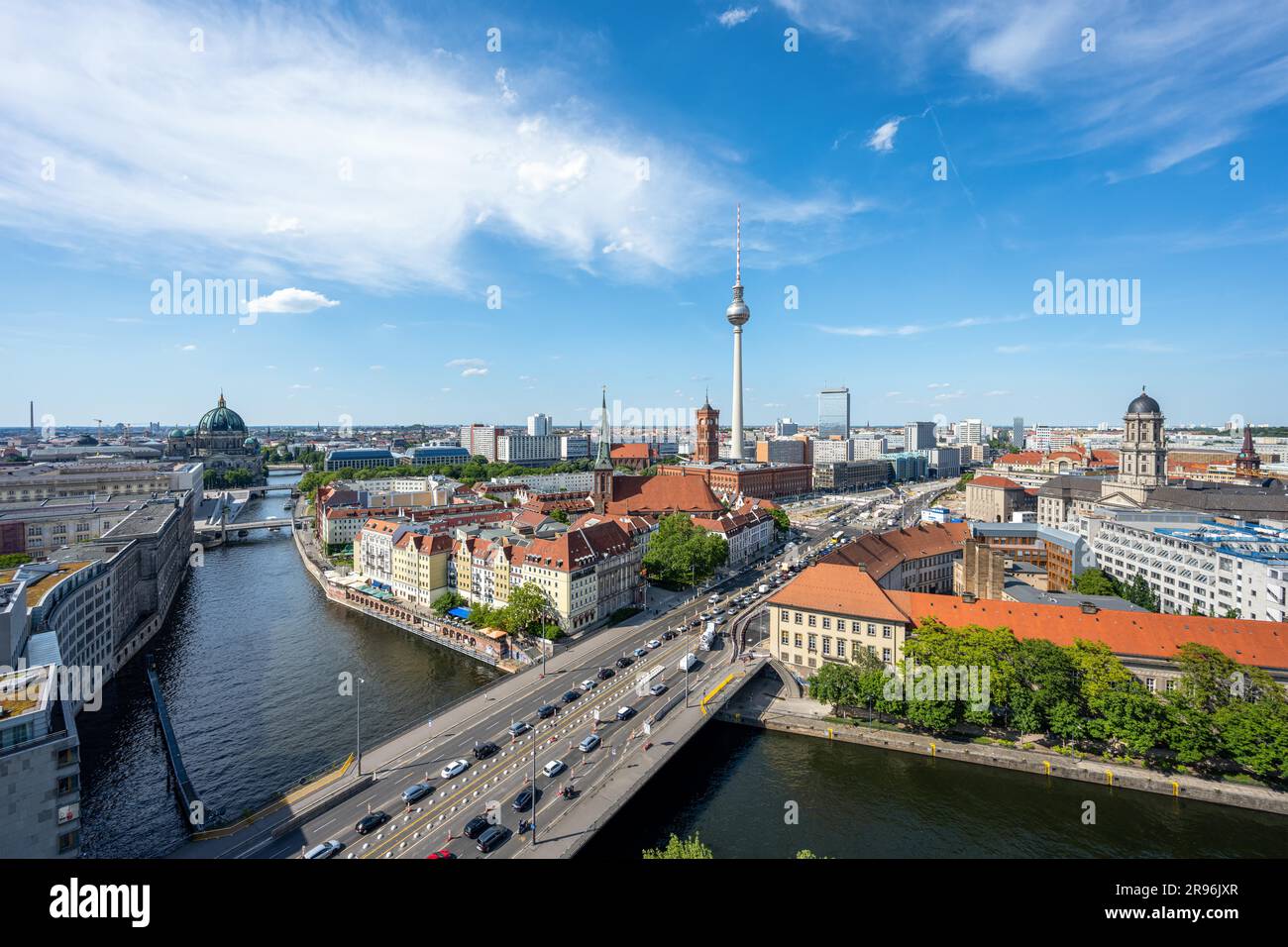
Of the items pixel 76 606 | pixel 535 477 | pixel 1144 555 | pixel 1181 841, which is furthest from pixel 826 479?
pixel 76 606

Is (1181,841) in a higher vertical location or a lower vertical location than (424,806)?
lower

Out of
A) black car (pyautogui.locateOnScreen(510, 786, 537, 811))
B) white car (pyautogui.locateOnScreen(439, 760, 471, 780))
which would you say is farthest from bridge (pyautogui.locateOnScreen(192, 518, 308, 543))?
black car (pyautogui.locateOnScreen(510, 786, 537, 811))

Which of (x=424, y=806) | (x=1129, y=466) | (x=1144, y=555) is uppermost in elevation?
(x=1129, y=466)

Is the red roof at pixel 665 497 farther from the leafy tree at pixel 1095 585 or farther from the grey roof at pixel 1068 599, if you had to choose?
the grey roof at pixel 1068 599

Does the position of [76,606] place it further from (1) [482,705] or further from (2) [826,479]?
(2) [826,479]

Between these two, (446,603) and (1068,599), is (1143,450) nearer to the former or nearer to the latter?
(1068,599)

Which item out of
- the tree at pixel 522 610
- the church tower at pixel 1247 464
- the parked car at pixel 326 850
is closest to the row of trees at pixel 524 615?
the tree at pixel 522 610
